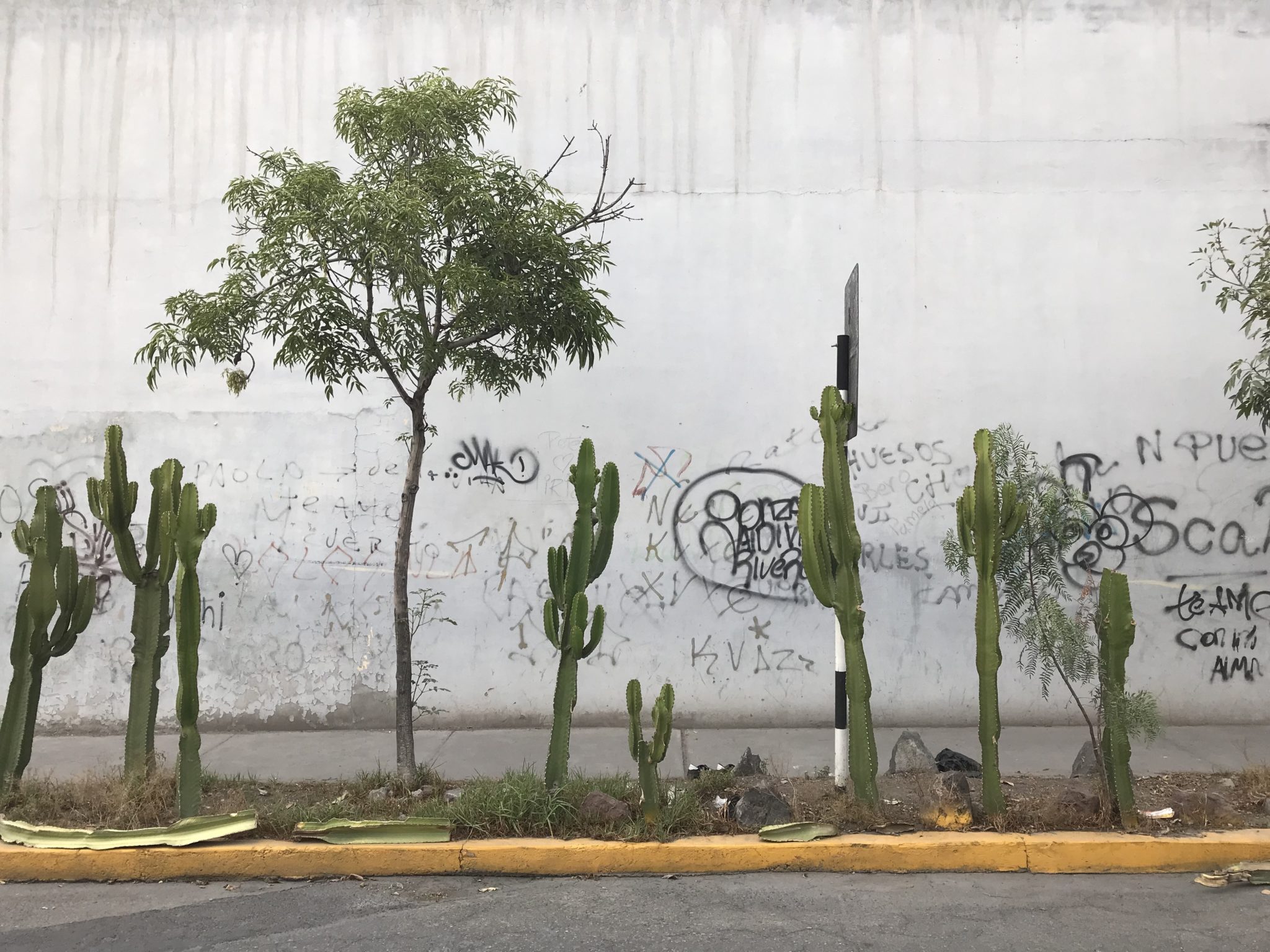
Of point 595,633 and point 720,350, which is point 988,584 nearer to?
point 595,633

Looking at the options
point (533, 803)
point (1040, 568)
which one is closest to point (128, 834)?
point (533, 803)

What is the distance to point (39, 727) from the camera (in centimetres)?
789

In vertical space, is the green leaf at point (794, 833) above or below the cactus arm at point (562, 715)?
below

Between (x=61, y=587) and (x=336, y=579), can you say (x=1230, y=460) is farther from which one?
(x=61, y=587)

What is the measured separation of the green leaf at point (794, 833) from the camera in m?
4.69

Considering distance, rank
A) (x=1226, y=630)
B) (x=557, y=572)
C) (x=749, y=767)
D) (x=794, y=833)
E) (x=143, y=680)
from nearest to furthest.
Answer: (x=794, y=833), (x=557, y=572), (x=143, y=680), (x=749, y=767), (x=1226, y=630)

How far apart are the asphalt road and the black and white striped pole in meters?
0.97

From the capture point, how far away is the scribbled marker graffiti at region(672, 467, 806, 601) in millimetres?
7809

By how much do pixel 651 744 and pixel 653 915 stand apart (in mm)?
937

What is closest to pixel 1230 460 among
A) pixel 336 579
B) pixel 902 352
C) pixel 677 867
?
pixel 902 352

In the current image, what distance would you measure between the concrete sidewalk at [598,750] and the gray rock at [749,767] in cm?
26

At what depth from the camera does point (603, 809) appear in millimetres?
4840

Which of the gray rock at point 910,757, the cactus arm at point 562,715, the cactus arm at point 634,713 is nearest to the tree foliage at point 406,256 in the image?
the cactus arm at point 562,715

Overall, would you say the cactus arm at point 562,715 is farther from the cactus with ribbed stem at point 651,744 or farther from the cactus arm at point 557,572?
the cactus with ribbed stem at point 651,744
